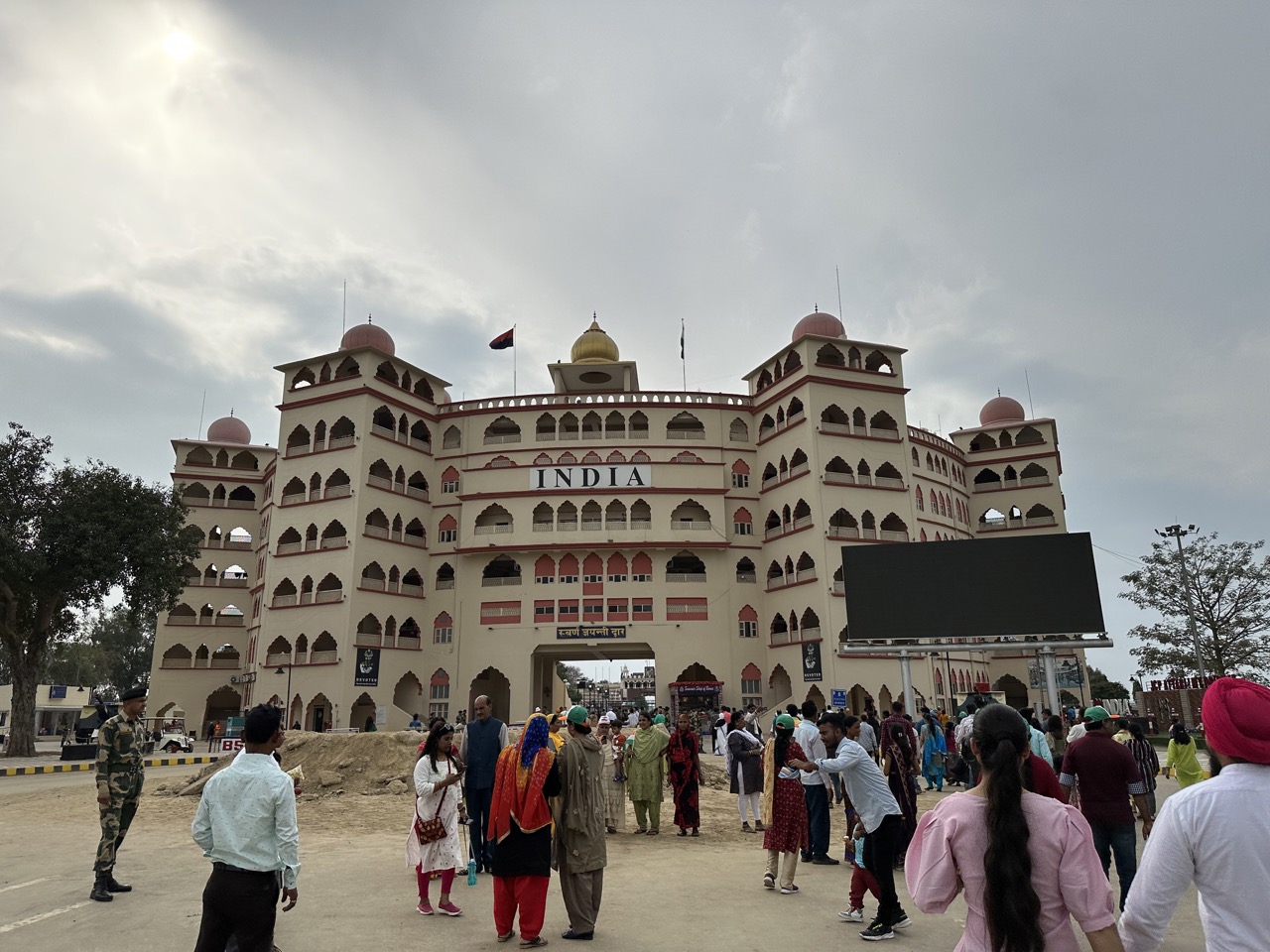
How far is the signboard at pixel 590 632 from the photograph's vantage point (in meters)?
35.2

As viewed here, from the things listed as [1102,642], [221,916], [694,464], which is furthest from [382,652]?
[221,916]

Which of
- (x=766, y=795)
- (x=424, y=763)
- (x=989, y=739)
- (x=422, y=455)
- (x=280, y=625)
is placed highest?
(x=422, y=455)

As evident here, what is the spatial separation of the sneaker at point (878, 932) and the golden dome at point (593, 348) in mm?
37430

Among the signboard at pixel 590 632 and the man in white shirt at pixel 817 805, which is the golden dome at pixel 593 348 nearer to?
the signboard at pixel 590 632

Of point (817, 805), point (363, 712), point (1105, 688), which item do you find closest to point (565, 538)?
point (363, 712)

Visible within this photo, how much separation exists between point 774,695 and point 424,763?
29.5m

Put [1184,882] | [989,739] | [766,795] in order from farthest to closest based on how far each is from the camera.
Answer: [766,795] → [989,739] → [1184,882]

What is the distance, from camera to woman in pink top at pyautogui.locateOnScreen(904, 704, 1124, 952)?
256cm

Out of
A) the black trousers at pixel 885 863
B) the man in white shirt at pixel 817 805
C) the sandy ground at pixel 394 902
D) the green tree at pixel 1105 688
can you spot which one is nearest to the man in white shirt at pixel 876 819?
the black trousers at pixel 885 863

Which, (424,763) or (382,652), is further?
(382,652)

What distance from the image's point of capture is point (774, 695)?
34.8 meters

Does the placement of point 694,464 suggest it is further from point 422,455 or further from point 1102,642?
point 1102,642

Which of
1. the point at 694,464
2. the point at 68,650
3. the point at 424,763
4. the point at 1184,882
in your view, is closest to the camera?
the point at 1184,882

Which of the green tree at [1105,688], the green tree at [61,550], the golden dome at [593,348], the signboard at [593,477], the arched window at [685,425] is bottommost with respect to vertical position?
the green tree at [1105,688]
